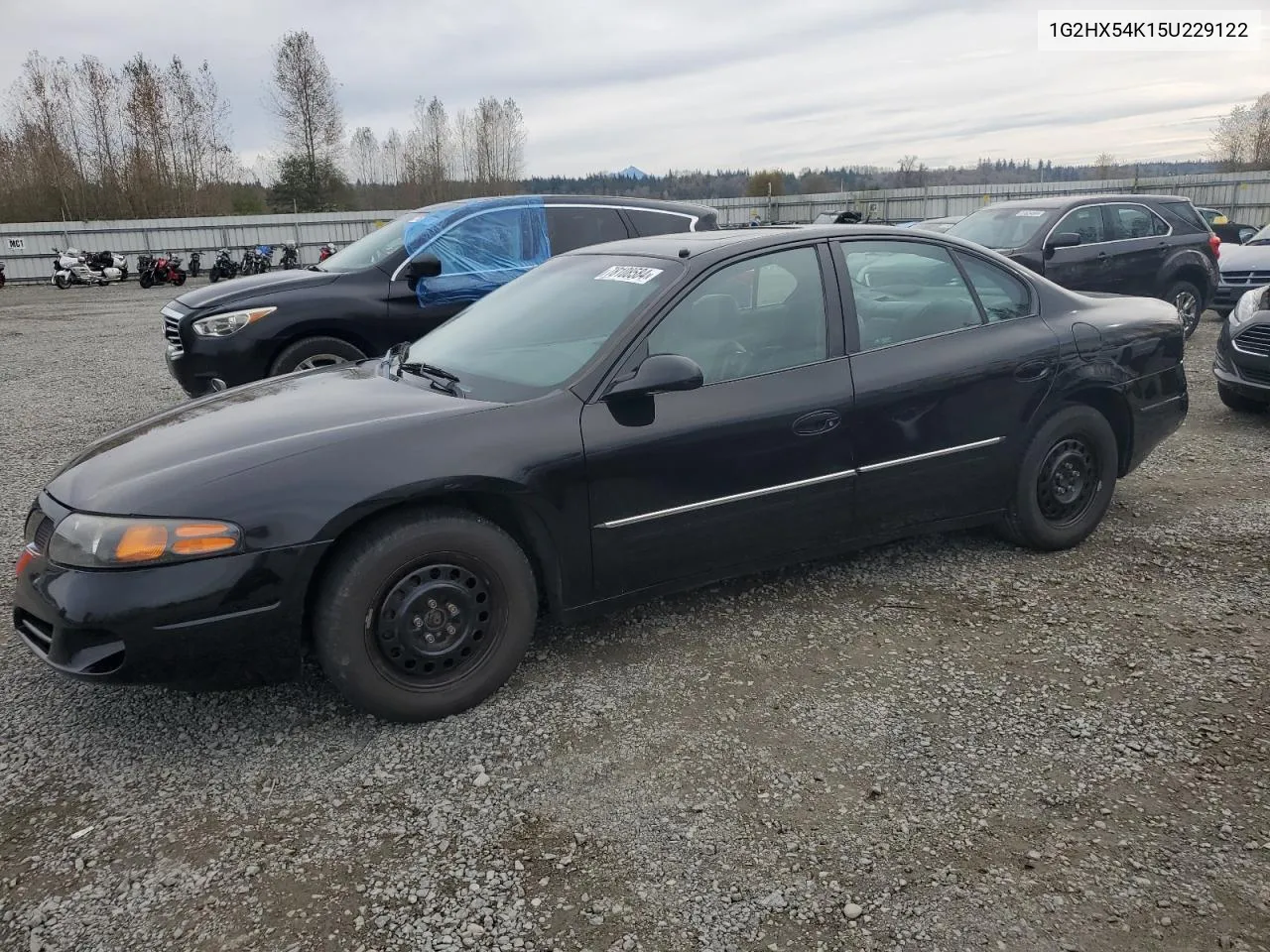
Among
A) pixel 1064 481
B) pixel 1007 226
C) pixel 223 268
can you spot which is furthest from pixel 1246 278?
pixel 223 268

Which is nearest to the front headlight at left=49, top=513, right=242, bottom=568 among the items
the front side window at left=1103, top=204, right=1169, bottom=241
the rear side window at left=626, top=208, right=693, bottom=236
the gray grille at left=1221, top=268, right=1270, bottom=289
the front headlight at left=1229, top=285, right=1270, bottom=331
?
the rear side window at left=626, top=208, right=693, bottom=236

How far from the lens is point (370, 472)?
2852 millimetres

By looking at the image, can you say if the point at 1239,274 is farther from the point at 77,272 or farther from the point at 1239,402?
the point at 77,272

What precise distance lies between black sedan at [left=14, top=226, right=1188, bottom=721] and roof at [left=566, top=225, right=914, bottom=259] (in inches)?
0.9

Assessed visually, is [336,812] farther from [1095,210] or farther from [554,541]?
[1095,210]

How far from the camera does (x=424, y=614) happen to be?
2.94 meters

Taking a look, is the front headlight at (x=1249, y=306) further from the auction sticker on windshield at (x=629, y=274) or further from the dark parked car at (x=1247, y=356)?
the auction sticker on windshield at (x=629, y=274)

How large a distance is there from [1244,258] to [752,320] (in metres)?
11.4

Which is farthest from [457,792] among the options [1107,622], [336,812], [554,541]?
[1107,622]

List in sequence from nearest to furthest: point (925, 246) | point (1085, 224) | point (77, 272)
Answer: point (925, 246) → point (1085, 224) → point (77, 272)

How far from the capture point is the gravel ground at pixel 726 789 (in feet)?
7.24

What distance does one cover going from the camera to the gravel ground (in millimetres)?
2207

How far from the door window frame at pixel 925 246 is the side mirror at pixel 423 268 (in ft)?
12.6

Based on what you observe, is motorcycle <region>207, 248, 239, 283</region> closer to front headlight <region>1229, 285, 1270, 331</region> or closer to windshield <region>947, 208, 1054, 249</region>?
windshield <region>947, 208, 1054, 249</region>
